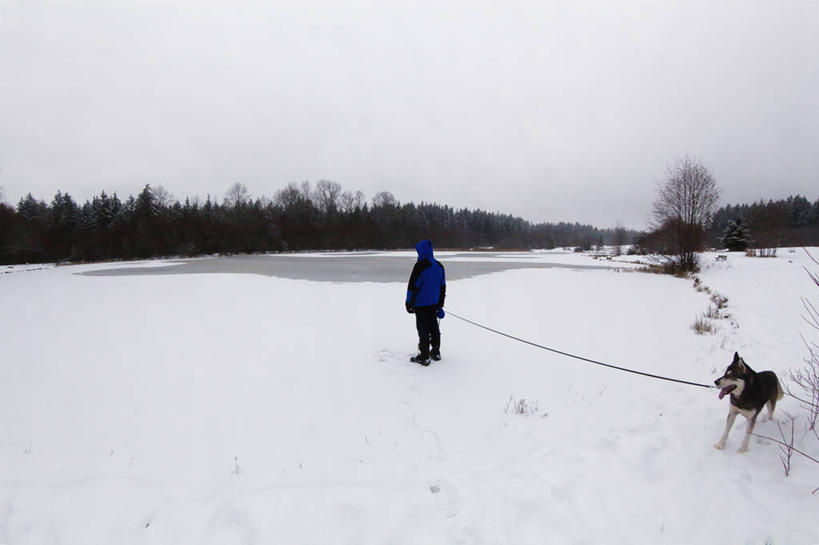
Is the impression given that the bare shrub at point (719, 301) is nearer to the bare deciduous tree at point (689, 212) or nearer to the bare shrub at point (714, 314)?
the bare shrub at point (714, 314)

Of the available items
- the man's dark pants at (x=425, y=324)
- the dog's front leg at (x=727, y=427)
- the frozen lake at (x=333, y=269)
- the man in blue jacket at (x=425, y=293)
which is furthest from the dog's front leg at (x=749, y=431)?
the frozen lake at (x=333, y=269)

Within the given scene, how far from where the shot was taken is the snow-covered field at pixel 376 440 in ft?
8.13

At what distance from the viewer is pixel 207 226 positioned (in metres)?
51.7

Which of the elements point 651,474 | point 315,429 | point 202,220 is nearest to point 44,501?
point 315,429

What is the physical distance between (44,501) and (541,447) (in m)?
4.37

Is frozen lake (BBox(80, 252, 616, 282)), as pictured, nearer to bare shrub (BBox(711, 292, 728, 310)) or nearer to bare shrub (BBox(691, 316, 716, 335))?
bare shrub (BBox(711, 292, 728, 310))

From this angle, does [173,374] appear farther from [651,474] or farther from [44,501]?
[651,474]

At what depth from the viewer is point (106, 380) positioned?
4.78 m

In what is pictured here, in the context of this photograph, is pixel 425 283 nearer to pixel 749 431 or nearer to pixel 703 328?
pixel 749 431

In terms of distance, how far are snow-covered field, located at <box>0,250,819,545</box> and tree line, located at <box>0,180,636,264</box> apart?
156 ft

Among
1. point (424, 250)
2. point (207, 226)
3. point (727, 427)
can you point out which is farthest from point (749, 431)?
point (207, 226)

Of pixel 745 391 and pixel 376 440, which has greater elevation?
pixel 745 391

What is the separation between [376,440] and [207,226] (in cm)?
5818

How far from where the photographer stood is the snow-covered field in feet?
8.13
